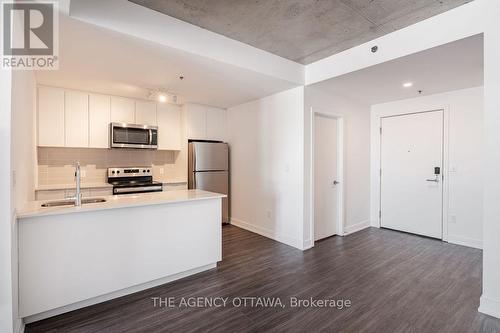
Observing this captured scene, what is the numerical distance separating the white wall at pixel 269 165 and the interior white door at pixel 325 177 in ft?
1.42

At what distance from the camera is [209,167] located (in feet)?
15.2

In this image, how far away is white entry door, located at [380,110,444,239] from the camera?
13.1 ft

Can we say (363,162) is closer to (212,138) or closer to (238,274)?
(212,138)

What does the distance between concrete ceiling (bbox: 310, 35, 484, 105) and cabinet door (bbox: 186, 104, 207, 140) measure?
7.09 feet

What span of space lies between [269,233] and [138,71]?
2.99 m

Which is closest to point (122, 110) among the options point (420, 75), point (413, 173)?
point (420, 75)

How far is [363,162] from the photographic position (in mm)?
4684

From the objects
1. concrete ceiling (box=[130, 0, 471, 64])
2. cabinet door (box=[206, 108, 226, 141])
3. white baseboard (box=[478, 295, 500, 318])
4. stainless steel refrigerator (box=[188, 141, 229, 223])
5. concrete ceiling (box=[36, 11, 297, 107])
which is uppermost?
concrete ceiling (box=[130, 0, 471, 64])

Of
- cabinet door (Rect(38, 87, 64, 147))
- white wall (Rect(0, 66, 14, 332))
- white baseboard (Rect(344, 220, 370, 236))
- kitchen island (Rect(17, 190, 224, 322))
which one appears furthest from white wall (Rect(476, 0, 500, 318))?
cabinet door (Rect(38, 87, 64, 147))

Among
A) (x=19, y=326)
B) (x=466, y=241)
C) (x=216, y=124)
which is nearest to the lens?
(x=19, y=326)

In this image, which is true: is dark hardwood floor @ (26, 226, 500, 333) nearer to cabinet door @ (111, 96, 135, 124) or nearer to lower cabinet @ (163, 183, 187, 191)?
lower cabinet @ (163, 183, 187, 191)

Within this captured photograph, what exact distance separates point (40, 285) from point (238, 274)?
1738 millimetres

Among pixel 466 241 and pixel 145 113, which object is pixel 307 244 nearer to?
pixel 466 241

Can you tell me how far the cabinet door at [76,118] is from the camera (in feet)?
12.3
